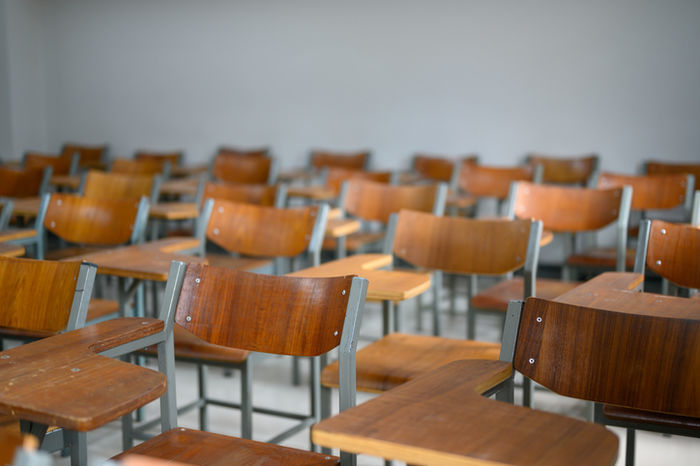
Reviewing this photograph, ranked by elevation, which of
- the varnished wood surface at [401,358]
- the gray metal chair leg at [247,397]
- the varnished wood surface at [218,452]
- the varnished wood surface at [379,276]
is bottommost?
the gray metal chair leg at [247,397]

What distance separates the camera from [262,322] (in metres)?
1.74

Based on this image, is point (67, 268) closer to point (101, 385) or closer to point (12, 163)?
point (101, 385)

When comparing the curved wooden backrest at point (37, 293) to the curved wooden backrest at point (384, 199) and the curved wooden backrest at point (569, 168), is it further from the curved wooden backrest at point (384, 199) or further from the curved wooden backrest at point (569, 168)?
the curved wooden backrest at point (569, 168)

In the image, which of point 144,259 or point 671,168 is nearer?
point 144,259

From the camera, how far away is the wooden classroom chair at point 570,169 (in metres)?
5.54

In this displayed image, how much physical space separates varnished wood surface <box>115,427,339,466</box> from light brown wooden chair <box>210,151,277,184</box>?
162 inches

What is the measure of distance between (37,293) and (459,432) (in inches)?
43.8

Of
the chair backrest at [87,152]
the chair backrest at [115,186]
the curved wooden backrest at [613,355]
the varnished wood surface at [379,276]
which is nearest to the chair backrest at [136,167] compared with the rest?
the chair backrest at [115,186]

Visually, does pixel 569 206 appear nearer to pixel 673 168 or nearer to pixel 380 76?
pixel 673 168

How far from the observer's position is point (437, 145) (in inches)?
244

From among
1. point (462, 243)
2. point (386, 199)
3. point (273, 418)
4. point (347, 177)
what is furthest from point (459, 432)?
point (347, 177)

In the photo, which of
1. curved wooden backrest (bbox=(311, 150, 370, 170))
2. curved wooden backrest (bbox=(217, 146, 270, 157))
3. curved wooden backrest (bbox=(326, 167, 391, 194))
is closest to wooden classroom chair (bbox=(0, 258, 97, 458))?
curved wooden backrest (bbox=(326, 167, 391, 194))

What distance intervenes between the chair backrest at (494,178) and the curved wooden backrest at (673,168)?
880mm

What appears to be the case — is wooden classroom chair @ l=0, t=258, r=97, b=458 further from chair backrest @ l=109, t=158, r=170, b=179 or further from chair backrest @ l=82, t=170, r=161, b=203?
chair backrest @ l=109, t=158, r=170, b=179
